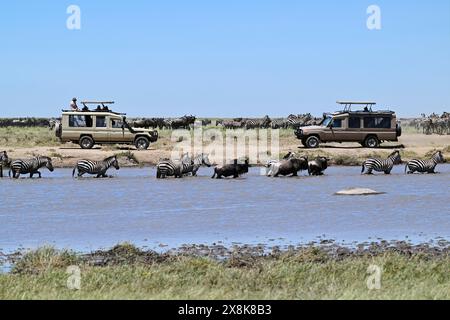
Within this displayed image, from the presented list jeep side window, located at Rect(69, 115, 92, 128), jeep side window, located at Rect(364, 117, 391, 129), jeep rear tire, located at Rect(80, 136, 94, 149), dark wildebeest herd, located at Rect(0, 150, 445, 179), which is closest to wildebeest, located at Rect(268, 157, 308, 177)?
dark wildebeest herd, located at Rect(0, 150, 445, 179)

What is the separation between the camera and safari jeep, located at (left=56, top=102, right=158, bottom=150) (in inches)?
1741

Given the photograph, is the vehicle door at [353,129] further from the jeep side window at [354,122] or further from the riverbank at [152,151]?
the riverbank at [152,151]

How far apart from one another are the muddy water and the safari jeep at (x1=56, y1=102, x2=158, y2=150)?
11.2 m

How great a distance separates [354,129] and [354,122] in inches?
14.2

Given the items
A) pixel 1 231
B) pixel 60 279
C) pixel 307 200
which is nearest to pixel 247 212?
pixel 307 200

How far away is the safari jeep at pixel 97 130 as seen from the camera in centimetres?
4422

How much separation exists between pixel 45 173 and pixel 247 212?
1518cm

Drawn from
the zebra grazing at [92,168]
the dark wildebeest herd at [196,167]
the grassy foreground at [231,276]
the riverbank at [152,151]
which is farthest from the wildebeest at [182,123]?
the grassy foreground at [231,276]

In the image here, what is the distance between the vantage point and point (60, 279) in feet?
42.1

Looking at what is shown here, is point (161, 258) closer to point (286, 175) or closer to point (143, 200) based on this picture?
point (143, 200)

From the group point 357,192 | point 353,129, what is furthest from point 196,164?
point 353,129

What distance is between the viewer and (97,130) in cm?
4444

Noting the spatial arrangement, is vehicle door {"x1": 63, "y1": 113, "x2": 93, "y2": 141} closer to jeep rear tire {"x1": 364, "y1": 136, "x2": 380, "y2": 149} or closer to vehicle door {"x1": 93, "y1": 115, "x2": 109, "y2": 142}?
vehicle door {"x1": 93, "y1": 115, "x2": 109, "y2": 142}

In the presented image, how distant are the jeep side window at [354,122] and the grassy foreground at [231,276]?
31876 mm
